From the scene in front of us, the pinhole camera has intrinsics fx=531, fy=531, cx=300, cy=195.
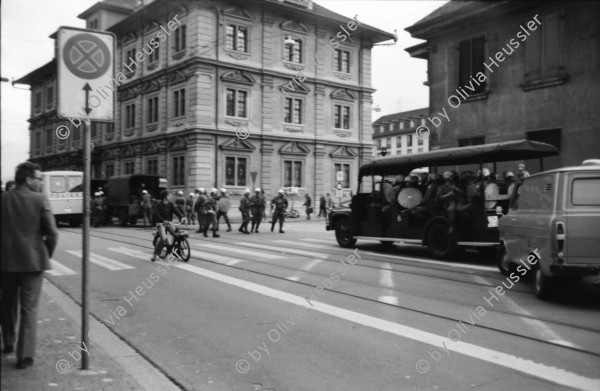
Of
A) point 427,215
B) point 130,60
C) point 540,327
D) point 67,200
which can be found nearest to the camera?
point 540,327

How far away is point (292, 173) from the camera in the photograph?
39.9 metres

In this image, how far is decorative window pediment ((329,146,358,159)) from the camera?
42.2 m

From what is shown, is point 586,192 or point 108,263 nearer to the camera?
point 586,192

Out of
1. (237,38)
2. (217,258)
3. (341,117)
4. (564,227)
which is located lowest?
(217,258)

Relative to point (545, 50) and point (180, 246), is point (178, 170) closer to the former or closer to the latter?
point (180, 246)

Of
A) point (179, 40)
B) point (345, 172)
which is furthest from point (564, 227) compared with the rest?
point (345, 172)

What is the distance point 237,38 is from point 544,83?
24367 mm

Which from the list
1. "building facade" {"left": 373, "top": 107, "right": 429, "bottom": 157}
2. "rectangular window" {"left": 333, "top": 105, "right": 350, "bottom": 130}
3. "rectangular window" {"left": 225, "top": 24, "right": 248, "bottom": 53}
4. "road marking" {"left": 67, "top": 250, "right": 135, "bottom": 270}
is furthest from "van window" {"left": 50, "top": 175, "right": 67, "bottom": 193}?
"building facade" {"left": 373, "top": 107, "right": 429, "bottom": 157}

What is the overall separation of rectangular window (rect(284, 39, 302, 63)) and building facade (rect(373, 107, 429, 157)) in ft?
197

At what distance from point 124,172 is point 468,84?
3064 cm

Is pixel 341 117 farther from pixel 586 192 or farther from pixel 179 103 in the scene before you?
pixel 586 192

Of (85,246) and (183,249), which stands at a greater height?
(85,246)

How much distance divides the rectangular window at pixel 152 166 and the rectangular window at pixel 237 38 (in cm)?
1019

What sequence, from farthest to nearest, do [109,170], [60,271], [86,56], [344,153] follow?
[109,170], [344,153], [60,271], [86,56]
